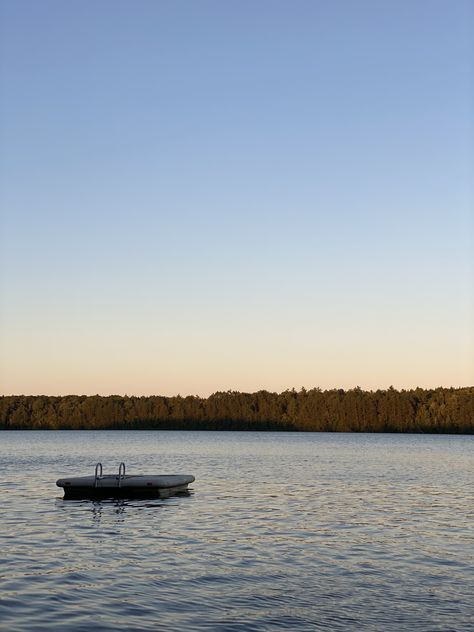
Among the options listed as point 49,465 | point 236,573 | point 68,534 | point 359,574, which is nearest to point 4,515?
point 68,534

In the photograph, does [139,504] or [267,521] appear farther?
[139,504]

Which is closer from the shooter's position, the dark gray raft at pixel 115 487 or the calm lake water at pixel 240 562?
the calm lake water at pixel 240 562

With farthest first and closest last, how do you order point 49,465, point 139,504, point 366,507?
point 49,465, point 139,504, point 366,507

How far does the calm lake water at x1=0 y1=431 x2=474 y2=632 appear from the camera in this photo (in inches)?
765

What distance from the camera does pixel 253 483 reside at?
194 feet

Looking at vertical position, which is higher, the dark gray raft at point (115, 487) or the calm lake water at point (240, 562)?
the dark gray raft at point (115, 487)

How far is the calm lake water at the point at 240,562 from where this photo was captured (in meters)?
19.4

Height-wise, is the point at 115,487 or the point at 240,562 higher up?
the point at 115,487

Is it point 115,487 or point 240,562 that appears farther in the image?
point 115,487

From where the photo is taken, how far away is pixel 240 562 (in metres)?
26.6

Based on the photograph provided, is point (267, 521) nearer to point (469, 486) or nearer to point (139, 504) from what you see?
point (139, 504)

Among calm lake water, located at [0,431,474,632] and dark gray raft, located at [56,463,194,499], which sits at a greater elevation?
dark gray raft, located at [56,463,194,499]

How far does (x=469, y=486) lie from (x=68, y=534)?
38.2 metres

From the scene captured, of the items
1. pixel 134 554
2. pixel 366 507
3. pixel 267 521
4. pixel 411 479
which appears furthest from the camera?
pixel 411 479
